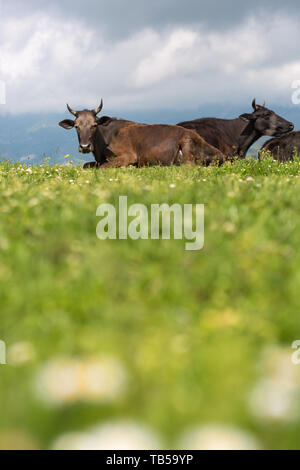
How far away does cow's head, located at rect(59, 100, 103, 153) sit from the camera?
1756 cm

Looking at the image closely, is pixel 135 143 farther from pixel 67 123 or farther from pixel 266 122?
pixel 266 122

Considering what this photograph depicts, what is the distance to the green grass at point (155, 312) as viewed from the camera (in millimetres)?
2258

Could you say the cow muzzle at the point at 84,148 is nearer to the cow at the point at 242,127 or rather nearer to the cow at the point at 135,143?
the cow at the point at 135,143

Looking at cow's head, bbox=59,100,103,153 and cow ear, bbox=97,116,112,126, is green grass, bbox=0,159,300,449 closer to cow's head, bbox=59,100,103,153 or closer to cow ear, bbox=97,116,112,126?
cow's head, bbox=59,100,103,153

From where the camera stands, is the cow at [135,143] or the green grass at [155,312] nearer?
the green grass at [155,312]

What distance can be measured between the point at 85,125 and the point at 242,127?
8525 millimetres

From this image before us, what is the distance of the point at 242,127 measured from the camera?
74.3 ft

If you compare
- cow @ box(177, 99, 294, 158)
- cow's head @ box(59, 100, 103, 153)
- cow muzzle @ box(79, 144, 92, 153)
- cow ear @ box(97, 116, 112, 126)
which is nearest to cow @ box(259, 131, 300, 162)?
cow @ box(177, 99, 294, 158)

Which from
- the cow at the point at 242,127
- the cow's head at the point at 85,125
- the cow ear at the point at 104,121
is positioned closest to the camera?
the cow's head at the point at 85,125

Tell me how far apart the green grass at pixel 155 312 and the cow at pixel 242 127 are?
53.6 ft

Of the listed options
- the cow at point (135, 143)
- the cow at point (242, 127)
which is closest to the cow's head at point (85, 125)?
the cow at point (135, 143)

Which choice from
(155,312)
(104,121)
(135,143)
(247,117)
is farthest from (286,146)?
(155,312)

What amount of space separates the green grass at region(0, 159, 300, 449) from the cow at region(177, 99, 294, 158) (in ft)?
53.6
